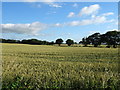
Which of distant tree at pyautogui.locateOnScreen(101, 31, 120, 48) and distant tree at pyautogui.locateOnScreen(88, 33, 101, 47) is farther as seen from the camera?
distant tree at pyautogui.locateOnScreen(88, 33, 101, 47)

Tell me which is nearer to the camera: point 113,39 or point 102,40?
point 113,39

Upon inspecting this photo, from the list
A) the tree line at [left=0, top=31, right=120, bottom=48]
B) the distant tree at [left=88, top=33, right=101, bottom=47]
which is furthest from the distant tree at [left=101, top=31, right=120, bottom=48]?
the distant tree at [left=88, top=33, right=101, bottom=47]

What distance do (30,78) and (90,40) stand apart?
9244cm

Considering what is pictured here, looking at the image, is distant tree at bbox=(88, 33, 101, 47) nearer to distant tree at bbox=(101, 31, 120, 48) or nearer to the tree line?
the tree line

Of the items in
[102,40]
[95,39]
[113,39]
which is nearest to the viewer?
[113,39]

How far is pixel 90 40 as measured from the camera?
312 feet

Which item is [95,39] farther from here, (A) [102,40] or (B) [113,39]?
(B) [113,39]

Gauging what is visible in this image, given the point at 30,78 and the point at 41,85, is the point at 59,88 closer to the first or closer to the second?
the point at 41,85

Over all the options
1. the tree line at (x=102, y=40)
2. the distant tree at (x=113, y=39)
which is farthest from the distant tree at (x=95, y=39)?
the distant tree at (x=113, y=39)

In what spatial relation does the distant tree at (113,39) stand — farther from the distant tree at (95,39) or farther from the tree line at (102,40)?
the distant tree at (95,39)

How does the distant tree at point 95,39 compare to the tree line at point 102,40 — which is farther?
the distant tree at point 95,39

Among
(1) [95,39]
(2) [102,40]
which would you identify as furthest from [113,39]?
(1) [95,39]

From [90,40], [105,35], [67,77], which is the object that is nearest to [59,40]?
[90,40]

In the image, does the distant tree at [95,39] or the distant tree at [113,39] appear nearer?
the distant tree at [113,39]
